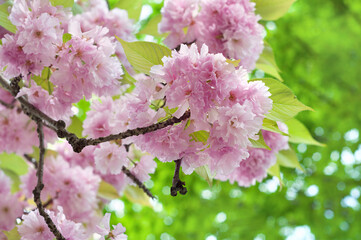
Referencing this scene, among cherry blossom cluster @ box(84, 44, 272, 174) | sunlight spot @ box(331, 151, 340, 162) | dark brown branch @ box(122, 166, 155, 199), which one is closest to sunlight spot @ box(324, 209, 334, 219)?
sunlight spot @ box(331, 151, 340, 162)

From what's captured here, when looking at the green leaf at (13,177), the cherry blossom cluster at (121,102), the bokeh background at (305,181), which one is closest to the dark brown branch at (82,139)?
the cherry blossom cluster at (121,102)

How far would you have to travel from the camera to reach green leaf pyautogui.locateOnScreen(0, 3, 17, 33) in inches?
33.8

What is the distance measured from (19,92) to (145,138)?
1.05 feet

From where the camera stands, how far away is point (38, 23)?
760 millimetres

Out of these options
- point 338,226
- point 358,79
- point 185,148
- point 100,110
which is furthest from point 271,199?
point 185,148

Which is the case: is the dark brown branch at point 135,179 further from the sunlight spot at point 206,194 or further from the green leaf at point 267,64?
the sunlight spot at point 206,194

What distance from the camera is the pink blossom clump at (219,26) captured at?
1.03m

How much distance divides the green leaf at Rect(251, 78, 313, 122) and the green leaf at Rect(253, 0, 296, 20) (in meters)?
0.51

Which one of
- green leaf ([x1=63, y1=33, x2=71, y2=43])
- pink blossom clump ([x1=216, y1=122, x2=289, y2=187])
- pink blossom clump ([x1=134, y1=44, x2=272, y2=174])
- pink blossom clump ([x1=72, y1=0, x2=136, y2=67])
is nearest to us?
pink blossom clump ([x1=134, y1=44, x2=272, y2=174])

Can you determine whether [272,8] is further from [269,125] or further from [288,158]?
[269,125]

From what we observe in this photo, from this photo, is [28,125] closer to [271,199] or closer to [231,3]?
[231,3]

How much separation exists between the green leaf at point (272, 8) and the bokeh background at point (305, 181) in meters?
1.65

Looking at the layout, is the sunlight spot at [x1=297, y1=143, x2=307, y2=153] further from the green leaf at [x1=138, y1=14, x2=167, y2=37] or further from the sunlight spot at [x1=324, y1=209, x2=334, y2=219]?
the green leaf at [x1=138, y1=14, x2=167, y2=37]

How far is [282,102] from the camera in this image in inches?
30.7
